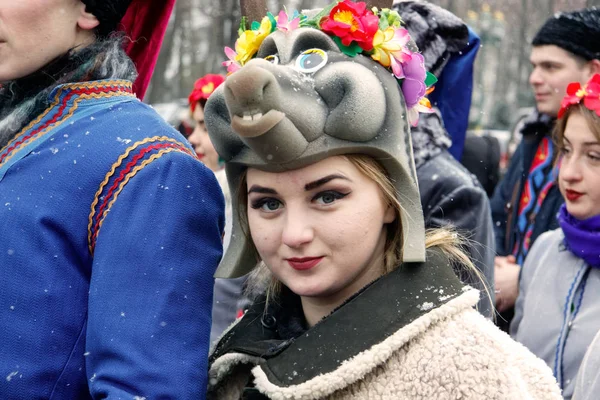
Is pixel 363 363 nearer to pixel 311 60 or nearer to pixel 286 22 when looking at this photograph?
pixel 311 60

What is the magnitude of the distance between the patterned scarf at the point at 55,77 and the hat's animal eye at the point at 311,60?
58 centimetres

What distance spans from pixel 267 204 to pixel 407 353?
0.53 m

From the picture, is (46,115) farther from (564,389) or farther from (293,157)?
(564,389)

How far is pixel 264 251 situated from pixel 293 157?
0.28 m

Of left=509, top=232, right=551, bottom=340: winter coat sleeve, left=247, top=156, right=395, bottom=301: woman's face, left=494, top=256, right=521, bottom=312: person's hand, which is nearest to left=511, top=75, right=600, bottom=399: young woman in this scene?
left=509, top=232, right=551, bottom=340: winter coat sleeve

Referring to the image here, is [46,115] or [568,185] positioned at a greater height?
[46,115]

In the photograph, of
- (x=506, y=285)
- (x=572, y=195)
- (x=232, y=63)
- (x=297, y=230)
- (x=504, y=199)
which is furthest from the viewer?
(x=504, y=199)

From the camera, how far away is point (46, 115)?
2.50 metres

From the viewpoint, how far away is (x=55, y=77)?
101 inches

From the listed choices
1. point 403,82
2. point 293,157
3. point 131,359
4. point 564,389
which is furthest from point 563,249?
point 131,359

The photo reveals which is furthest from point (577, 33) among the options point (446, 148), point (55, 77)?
point (55, 77)

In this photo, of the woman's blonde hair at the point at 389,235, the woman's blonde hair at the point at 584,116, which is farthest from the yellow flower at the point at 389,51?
the woman's blonde hair at the point at 584,116

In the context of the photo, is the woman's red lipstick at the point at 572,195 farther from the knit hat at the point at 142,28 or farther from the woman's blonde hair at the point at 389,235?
the knit hat at the point at 142,28

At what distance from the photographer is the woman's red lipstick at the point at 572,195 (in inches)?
153
